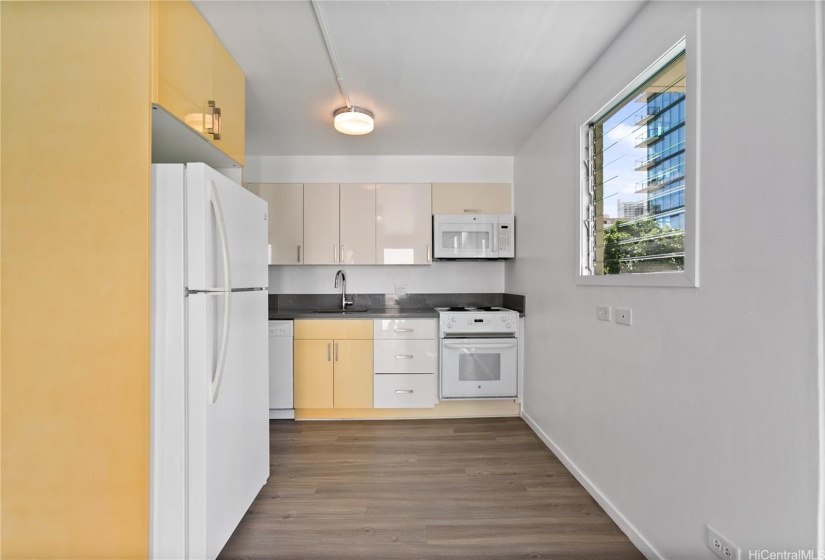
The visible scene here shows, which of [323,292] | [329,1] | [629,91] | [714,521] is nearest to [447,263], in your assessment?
[323,292]

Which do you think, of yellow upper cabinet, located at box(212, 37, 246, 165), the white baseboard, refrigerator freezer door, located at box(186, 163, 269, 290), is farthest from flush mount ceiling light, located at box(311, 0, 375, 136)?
the white baseboard

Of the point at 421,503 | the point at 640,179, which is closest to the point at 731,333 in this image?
the point at 640,179

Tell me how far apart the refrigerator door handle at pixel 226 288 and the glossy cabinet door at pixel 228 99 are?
0.49m

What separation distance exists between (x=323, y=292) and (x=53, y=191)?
8.39ft

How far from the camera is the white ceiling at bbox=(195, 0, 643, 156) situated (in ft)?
5.39

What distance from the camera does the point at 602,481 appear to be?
75.9 inches

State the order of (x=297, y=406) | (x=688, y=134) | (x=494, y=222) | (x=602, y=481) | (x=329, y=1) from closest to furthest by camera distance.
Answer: (x=688, y=134)
(x=329, y=1)
(x=602, y=481)
(x=297, y=406)
(x=494, y=222)

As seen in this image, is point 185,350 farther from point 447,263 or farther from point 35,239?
point 447,263

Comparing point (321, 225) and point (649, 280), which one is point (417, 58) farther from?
point (321, 225)

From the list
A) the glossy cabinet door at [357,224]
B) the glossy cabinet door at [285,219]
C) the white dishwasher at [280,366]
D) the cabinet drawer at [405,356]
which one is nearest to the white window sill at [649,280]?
the cabinet drawer at [405,356]

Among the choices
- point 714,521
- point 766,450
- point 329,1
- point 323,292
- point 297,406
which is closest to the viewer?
point 766,450

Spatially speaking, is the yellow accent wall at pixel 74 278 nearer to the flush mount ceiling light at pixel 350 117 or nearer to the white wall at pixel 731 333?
the flush mount ceiling light at pixel 350 117

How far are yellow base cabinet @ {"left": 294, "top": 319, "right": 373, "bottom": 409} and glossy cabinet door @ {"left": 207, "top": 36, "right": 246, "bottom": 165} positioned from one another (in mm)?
1603

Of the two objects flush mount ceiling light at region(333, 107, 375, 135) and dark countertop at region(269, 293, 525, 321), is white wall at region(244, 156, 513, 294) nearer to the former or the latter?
dark countertop at region(269, 293, 525, 321)
